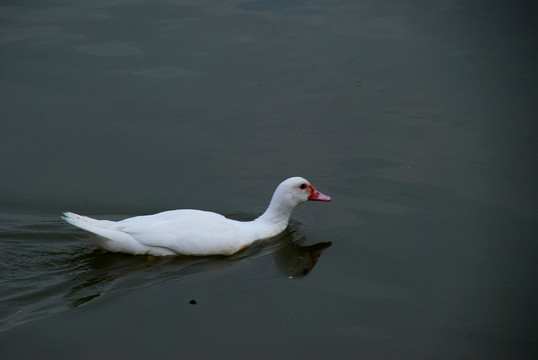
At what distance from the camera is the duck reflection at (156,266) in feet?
23.9

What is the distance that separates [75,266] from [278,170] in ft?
10.5

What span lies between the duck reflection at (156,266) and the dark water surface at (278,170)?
3cm

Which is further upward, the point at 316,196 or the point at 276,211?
the point at 316,196

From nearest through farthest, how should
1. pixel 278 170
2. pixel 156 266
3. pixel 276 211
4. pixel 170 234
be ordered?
1. pixel 156 266
2. pixel 170 234
3. pixel 276 211
4. pixel 278 170

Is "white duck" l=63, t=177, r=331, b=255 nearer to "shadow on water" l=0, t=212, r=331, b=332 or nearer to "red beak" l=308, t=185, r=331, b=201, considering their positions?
"shadow on water" l=0, t=212, r=331, b=332

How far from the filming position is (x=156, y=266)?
7.77 meters

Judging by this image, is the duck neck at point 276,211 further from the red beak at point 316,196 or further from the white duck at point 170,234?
the white duck at point 170,234

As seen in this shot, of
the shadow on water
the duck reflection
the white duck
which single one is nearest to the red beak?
the shadow on water

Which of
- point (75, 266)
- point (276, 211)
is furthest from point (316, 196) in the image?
point (75, 266)

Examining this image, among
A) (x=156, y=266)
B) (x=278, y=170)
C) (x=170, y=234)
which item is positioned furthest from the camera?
(x=278, y=170)

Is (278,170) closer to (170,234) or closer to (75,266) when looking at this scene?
(170,234)

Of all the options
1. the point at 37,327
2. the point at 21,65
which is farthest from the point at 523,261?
the point at 21,65

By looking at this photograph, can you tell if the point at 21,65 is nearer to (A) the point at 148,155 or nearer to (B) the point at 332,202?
(A) the point at 148,155

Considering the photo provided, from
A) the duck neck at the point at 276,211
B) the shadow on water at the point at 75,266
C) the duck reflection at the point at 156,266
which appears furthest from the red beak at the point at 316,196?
the duck reflection at the point at 156,266
